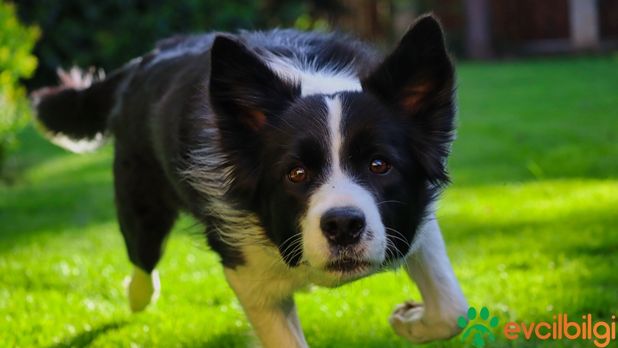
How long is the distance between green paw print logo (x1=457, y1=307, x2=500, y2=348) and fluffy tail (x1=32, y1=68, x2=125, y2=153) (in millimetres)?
2649

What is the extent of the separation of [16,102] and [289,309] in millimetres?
5364

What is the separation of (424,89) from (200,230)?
1326 millimetres

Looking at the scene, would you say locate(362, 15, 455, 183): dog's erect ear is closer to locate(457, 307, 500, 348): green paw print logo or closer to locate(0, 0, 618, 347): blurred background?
locate(0, 0, 618, 347): blurred background

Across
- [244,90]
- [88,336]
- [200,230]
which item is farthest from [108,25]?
[244,90]

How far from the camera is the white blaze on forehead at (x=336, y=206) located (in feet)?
11.6

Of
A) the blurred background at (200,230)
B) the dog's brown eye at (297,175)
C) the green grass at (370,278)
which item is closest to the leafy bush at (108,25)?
the blurred background at (200,230)

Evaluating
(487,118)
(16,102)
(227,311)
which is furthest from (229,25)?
(227,311)

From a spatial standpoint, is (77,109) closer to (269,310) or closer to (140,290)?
(140,290)

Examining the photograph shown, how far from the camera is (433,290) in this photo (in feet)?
14.3

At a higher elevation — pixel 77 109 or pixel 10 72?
pixel 77 109

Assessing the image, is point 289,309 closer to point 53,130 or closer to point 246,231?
point 246,231

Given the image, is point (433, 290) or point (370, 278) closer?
point (433, 290)

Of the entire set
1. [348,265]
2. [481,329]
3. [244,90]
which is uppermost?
[244,90]

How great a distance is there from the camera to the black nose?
3.49m
